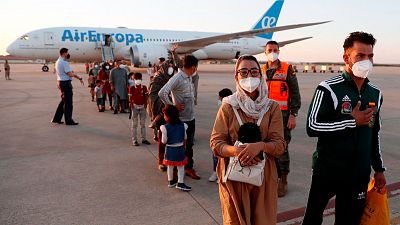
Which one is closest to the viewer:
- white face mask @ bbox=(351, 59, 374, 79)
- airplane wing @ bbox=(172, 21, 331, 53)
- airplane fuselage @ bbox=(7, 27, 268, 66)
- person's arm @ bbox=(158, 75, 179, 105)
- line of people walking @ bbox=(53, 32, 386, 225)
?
line of people walking @ bbox=(53, 32, 386, 225)

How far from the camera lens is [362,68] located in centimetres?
210

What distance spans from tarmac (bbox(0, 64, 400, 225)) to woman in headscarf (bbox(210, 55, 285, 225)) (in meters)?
1.19

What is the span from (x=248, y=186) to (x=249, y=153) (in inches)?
12.3

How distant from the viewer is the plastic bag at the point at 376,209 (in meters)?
2.33

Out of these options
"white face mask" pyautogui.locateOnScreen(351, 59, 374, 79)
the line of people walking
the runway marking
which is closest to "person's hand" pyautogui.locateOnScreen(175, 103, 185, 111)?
the runway marking

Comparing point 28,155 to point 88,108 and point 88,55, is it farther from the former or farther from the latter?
point 88,55

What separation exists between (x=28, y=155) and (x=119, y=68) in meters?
4.32

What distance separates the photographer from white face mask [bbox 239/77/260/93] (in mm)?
2043

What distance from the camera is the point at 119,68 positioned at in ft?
29.7

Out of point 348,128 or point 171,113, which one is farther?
point 171,113

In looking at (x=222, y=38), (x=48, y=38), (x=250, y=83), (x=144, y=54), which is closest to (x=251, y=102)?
(x=250, y=83)

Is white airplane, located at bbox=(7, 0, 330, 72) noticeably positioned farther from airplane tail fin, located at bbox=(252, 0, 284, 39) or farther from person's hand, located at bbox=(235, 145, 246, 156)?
person's hand, located at bbox=(235, 145, 246, 156)

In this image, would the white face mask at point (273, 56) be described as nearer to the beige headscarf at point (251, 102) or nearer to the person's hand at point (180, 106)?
the person's hand at point (180, 106)

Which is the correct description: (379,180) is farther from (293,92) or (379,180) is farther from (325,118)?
(293,92)
